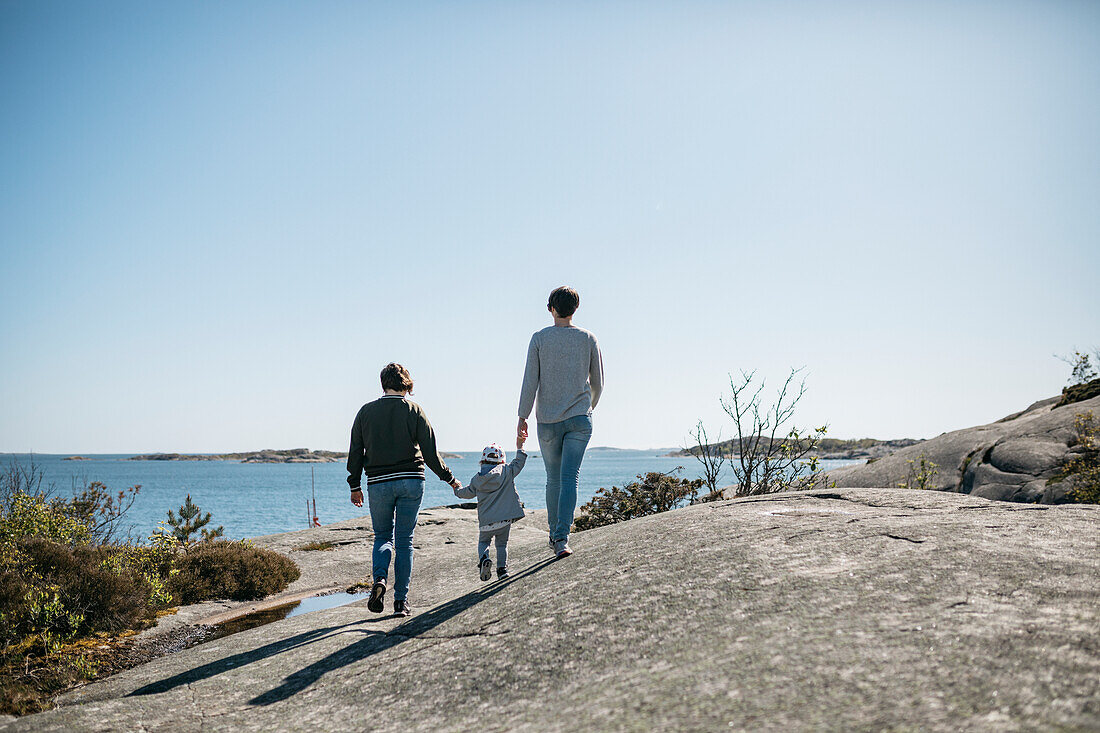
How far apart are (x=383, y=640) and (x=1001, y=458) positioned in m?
12.9

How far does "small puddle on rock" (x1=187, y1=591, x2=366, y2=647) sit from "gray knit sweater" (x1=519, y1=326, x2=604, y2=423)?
13.3 ft

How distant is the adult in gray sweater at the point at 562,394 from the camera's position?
6.46 m

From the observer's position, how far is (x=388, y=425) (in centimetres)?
652

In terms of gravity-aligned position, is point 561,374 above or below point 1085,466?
Answer: above

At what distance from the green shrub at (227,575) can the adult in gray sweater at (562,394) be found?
6555 millimetres

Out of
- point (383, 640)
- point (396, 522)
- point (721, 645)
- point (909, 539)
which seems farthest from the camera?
point (396, 522)

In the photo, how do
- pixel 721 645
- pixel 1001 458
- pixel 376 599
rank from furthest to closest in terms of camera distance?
pixel 1001 458, pixel 376 599, pixel 721 645

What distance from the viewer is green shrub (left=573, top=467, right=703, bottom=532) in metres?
13.5

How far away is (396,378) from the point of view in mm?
6711

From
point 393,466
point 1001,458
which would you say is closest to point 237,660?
point 393,466

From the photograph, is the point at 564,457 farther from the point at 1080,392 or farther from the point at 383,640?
the point at 1080,392

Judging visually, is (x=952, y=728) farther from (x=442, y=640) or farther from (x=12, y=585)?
(x=12, y=585)

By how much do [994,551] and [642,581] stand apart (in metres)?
2.46

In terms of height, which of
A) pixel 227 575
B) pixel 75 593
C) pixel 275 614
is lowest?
pixel 275 614
